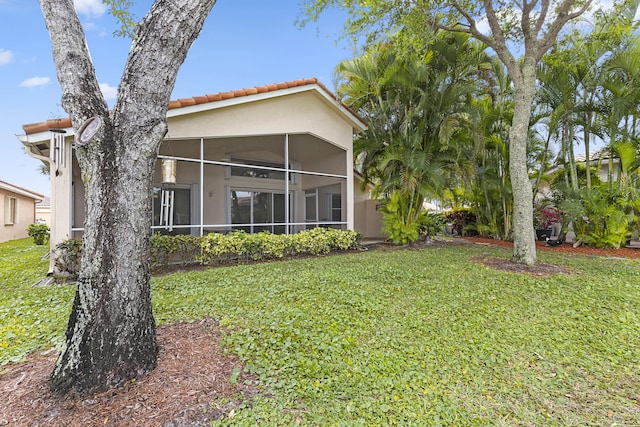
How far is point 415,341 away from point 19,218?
2342 cm

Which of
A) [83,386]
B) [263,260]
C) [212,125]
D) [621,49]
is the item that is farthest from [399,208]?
[83,386]

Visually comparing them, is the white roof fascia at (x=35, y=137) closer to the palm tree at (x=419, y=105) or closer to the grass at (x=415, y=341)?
the grass at (x=415, y=341)

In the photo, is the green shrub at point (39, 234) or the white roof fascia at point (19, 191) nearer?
the green shrub at point (39, 234)

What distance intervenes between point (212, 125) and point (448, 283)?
21.8ft

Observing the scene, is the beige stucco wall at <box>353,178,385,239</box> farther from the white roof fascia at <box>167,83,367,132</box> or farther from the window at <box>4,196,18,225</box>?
the window at <box>4,196,18,225</box>

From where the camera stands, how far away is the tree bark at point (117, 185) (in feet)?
7.85

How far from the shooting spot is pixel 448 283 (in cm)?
541

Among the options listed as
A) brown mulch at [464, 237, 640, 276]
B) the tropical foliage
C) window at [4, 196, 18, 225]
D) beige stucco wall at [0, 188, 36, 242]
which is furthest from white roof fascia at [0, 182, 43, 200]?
brown mulch at [464, 237, 640, 276]

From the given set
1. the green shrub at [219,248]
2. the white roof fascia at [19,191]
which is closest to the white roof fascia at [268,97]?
the green shrub at [219,248]

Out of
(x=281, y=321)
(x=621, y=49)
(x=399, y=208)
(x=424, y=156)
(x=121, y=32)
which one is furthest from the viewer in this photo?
(x=399, y=208)

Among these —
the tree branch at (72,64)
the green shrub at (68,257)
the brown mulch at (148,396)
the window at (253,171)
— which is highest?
the window at (253,171)

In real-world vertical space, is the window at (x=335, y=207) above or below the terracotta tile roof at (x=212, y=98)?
below

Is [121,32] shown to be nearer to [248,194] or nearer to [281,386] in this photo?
[281,386]

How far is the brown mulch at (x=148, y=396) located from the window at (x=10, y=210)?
18.8 m
